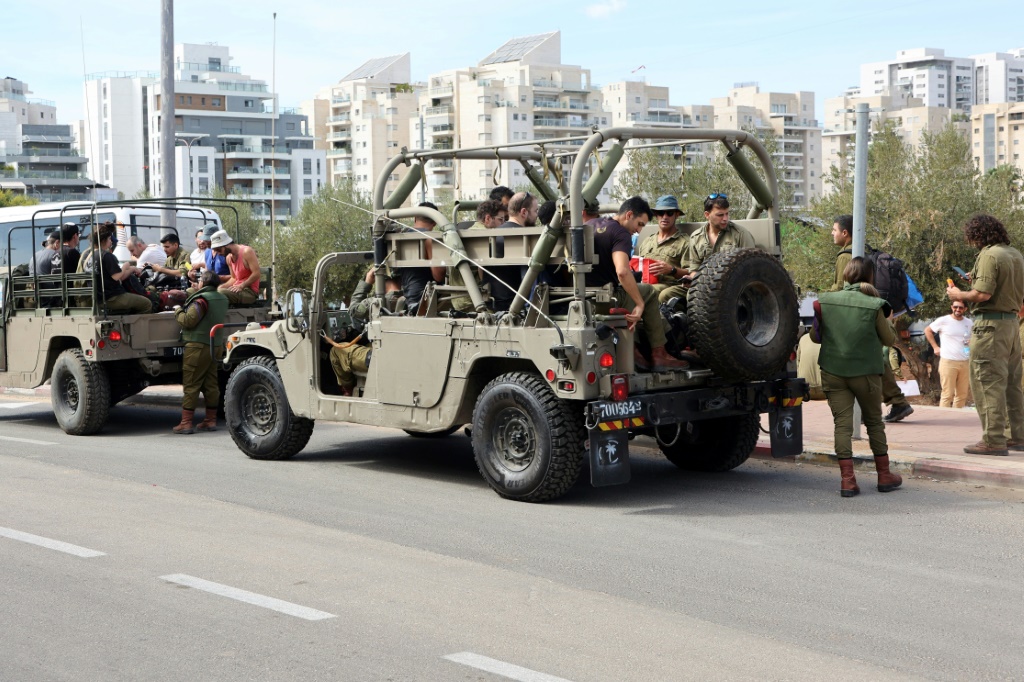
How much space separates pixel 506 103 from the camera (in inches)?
5930

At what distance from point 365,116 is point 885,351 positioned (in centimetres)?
15459

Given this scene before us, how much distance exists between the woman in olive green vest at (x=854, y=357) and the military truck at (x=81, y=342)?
6.92m

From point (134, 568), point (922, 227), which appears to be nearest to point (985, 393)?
point (134, 568)

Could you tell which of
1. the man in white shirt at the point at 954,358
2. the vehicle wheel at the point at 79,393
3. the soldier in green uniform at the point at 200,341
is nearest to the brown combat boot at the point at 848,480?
the man in white shirt at the point at 954,358

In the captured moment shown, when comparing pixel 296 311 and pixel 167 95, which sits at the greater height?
pixel 167 95

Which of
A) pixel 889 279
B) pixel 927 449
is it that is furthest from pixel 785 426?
pixel 889 279

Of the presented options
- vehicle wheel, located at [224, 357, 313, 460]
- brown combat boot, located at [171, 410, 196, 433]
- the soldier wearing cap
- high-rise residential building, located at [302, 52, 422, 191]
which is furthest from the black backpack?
high-rise residential building, located at [302, 52, 422, 191]

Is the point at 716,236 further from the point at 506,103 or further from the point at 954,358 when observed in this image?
the point at 506,103

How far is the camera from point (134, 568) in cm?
702

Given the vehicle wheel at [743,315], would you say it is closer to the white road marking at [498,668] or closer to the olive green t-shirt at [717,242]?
the olive green t-shirt at [717,242]

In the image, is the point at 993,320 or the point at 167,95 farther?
the point at 167,95

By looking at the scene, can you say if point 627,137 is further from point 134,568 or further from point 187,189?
point 187,189

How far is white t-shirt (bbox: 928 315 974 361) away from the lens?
14484mm

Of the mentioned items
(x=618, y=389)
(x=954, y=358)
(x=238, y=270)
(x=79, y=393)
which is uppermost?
(x=238, y=270)
